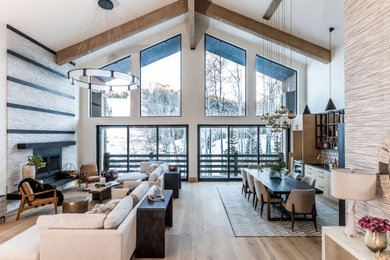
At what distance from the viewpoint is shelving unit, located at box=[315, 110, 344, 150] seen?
637 centimetres

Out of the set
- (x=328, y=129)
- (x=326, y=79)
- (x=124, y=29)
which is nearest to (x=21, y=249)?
(x=124, y=29)

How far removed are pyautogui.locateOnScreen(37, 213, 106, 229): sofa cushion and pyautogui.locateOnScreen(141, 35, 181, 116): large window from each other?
20.5 ft

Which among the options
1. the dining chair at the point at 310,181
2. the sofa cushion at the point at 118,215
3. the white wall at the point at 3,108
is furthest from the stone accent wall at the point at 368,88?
the white wall at the point at 3,108

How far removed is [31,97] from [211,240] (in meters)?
5.88

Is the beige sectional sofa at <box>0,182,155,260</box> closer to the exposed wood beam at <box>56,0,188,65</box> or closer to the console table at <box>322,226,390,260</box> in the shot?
the console table at <box>322,226,390,260</box>

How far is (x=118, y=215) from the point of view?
273 cm

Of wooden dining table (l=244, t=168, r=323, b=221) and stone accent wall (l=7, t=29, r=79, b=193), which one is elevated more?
stone accent wall (l=7, t=29, r=79, b=193)

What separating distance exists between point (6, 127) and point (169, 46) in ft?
19.3

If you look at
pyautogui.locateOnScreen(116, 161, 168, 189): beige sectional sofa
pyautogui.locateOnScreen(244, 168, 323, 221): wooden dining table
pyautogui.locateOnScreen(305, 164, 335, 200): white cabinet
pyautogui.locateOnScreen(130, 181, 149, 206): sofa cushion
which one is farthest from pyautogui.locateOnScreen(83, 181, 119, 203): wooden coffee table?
pyautogui.locateOnScreen(305, 164, 335, 200): white cabinet

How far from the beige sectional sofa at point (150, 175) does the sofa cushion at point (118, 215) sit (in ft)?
6.76

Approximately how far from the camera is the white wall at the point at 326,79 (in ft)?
20.3

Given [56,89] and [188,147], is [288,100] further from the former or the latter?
[56,89]

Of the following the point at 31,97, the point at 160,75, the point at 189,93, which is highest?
the point at 160,75

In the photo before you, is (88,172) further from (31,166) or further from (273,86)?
(273,86)
